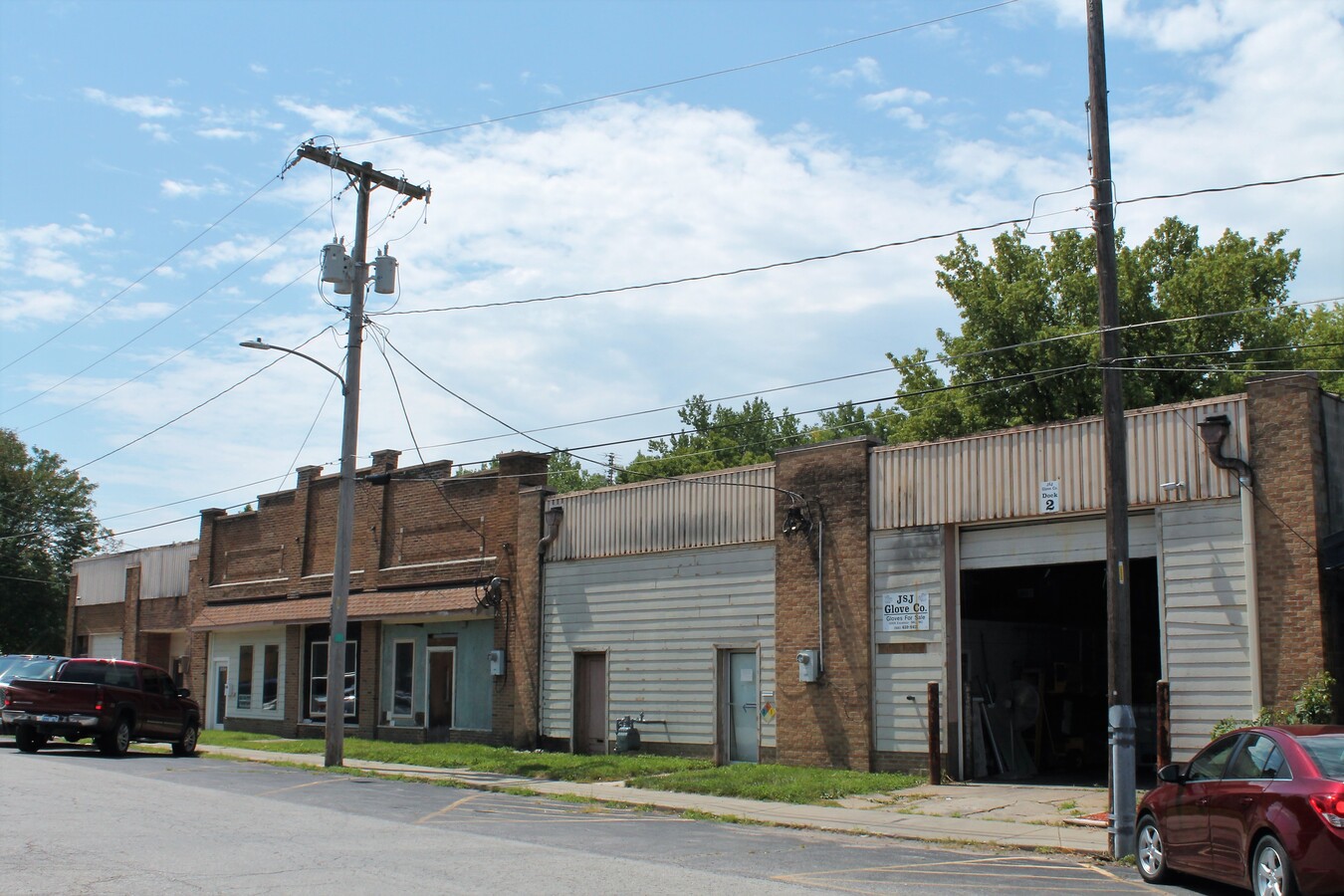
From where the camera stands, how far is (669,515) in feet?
80.1

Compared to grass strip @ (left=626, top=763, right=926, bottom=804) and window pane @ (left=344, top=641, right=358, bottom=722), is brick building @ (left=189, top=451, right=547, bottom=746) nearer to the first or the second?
window pane @ (left=344, top=641, right=358, bottom=722)

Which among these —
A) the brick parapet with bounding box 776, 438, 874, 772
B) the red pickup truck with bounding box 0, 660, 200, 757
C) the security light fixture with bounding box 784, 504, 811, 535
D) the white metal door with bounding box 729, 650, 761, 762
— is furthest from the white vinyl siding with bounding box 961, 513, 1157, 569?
the red pickup truck with bounding box 0, 660, 200, 757

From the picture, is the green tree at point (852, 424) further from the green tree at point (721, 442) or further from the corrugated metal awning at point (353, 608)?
the corrugated metal awning at point (353, 608)

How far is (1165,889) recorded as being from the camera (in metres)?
10.9

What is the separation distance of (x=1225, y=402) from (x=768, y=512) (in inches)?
324

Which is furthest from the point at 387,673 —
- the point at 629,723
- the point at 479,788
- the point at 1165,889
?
the point at 1165,889

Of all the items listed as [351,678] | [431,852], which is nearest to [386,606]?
[351,678]

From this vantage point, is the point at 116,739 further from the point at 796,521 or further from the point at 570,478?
the point at 570,478

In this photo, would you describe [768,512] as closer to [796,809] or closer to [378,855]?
[796,809]

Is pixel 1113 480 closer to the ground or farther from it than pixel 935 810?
farther from it

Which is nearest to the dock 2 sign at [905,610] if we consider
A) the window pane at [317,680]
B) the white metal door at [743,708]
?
the white metal door at [743,708]

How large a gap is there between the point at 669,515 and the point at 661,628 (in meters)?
2.20

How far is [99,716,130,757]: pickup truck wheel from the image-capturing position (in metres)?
24.8

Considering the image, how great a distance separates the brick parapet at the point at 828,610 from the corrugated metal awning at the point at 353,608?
8282 mm
